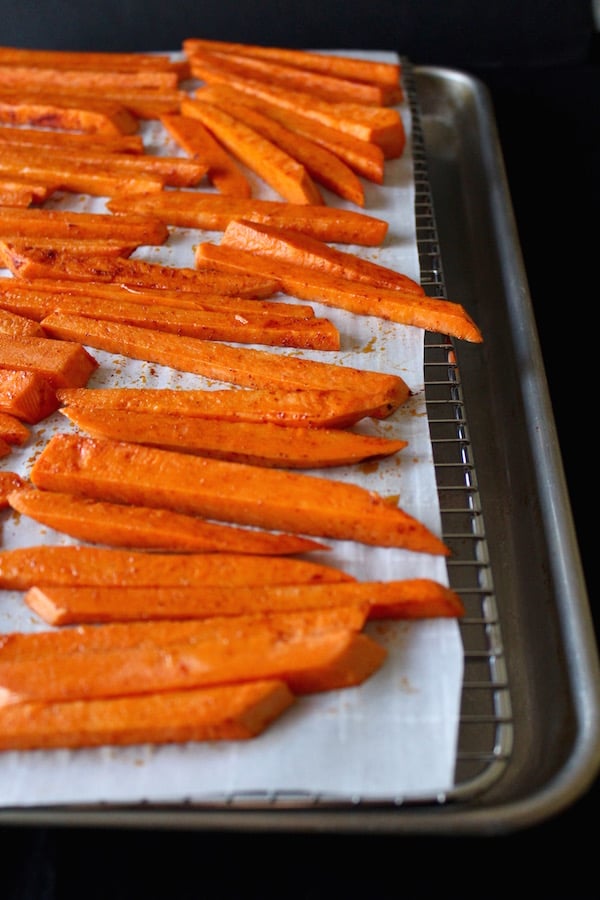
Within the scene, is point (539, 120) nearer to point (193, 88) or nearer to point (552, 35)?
point (552, 35)

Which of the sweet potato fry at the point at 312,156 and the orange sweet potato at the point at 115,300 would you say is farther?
the sweet potato fry at the point at 312,156

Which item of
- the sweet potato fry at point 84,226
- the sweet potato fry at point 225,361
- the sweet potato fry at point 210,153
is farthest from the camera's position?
the sweet potato fry at point 210,153

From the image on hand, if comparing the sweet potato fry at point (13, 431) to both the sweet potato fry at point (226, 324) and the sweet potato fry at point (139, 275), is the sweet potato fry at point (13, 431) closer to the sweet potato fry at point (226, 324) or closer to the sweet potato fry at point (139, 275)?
the sweet potato fry at point (226, 324)

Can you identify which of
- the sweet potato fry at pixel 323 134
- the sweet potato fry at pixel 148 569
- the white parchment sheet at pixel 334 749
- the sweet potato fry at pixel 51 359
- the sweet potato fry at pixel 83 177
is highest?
the sweet potato fry at pixel 323 134

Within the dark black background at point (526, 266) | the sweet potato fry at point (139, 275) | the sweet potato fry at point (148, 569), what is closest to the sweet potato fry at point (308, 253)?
the sweet potato fry at point (139, 275)

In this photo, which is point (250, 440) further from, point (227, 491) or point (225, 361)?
point (225, 361)

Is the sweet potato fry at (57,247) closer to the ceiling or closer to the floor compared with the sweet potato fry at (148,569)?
closer to the ceiling
